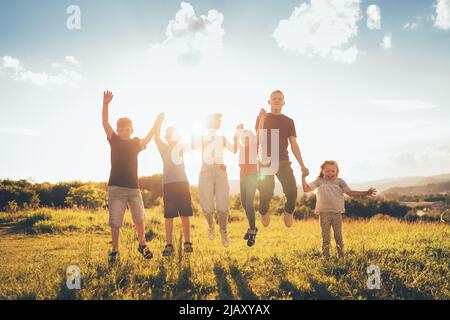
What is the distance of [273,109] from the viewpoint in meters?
8.23

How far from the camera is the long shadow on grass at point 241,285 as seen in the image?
568 cm

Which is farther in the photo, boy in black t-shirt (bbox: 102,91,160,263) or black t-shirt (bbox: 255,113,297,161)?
black t-shirt (bbox: 255,113,297,161)

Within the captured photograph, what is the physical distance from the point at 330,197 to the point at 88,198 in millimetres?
18237

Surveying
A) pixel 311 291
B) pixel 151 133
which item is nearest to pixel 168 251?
pixel 151 133

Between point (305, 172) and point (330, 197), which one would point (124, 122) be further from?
point (330, 197)

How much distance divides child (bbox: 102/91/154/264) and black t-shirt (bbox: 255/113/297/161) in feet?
9.09

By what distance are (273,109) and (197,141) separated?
180 cm

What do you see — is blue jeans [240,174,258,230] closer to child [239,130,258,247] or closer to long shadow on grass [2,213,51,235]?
child [239,130,258,247]

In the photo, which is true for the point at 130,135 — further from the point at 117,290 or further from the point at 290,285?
the point at 290,285

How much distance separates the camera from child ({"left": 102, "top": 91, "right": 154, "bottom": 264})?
7156 millimetres

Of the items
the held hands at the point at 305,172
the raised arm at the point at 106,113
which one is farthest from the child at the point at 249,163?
the raised arm at the point at 106,113

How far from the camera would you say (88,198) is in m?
22.5

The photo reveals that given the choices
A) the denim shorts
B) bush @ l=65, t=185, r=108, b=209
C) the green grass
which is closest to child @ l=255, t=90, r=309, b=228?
the green grass
